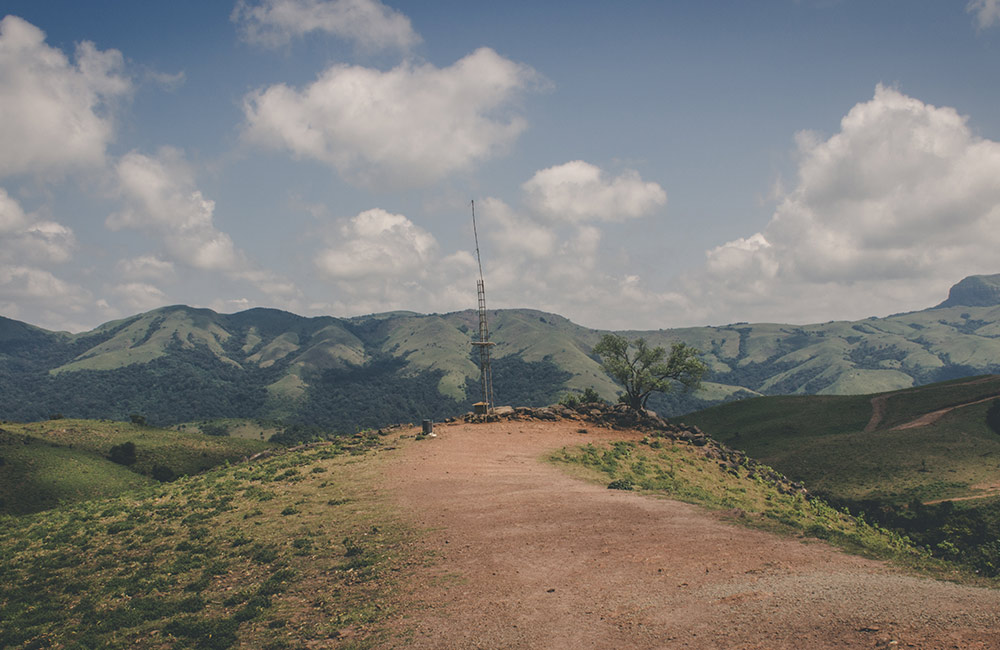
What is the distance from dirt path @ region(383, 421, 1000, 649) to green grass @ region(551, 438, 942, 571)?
3.36 m

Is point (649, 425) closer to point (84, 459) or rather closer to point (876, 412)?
point (876, 412)

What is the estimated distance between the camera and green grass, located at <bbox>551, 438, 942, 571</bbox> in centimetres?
2739

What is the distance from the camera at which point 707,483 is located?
35156mm

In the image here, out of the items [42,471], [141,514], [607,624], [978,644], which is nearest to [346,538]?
[607,624]

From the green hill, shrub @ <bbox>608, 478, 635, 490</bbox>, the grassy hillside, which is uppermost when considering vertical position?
shrub @ <bbox>608, 478, 635, 490</bbox>

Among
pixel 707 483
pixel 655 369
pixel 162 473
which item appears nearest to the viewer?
pixel 707 483

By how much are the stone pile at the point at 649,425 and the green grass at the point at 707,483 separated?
0.57 metres

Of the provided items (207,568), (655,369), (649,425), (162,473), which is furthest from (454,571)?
(162,473)

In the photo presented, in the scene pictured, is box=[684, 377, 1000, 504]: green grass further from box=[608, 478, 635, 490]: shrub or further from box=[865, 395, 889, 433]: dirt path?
box=[608, 478, 635, 490]: shrub

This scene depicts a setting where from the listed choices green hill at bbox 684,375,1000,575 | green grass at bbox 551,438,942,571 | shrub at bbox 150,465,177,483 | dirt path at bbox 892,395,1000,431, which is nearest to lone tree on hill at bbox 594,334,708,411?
green hill at bbox 684,375,1000,575

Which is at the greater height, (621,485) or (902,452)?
(621,485)

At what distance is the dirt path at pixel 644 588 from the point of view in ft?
41.8

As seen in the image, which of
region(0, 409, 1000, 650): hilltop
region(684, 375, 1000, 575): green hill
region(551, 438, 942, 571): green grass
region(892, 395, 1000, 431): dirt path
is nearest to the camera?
region(0, 409, 1000, 650): hilltop

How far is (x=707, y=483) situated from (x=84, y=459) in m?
107
